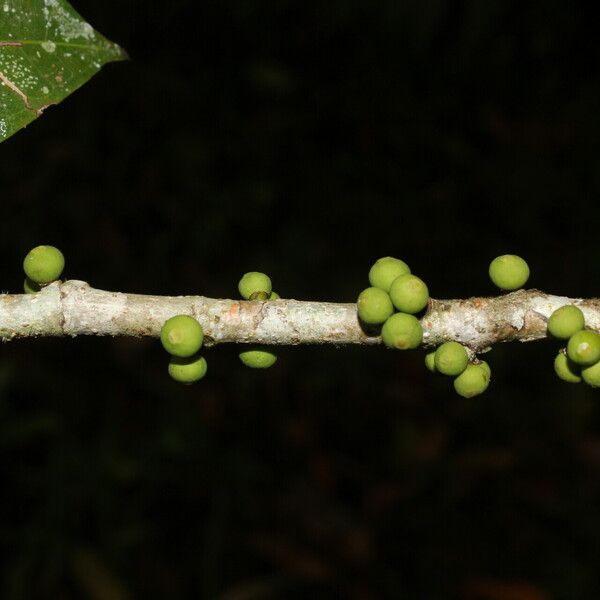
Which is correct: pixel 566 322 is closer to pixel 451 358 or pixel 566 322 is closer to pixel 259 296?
pixel 451 358

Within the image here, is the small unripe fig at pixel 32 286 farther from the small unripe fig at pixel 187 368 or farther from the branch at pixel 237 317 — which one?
the small unripe fig at pixel 187 368

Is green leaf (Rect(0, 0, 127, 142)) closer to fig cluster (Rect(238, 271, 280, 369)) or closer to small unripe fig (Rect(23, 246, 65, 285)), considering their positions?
small unripe fig (Rect(23, 246, 65, 285))

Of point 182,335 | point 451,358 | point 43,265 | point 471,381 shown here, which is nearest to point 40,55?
point 43,265

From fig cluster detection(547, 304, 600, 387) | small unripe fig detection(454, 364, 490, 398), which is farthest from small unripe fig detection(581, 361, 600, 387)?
small unripe fig detection(454, 364, 490, 398)

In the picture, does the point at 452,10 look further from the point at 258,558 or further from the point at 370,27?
the point at 258,558

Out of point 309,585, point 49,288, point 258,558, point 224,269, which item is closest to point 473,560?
point 309,585
